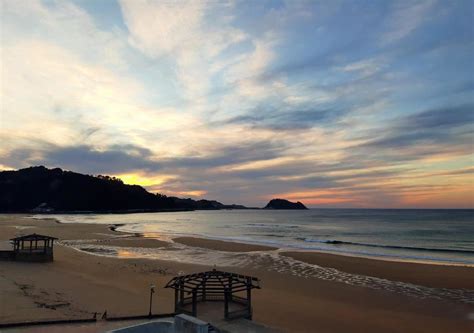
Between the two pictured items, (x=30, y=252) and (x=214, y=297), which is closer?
(x=214, y=297)

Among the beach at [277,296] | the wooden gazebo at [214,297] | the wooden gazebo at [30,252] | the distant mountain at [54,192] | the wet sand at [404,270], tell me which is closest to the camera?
the wooden gazebo at [214,297]

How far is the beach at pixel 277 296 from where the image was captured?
47.6 feet

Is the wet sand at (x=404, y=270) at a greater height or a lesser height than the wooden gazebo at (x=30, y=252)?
lesser

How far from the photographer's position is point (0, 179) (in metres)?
189

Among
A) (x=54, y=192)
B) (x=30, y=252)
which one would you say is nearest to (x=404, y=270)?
(x=30, y=252)

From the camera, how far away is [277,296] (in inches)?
726

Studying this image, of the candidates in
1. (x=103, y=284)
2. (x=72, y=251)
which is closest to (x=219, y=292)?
(x=103, y=284)

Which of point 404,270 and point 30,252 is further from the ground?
point 30,252

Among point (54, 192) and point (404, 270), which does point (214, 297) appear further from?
point (54, 192)

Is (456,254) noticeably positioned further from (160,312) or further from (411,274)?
(160,312)

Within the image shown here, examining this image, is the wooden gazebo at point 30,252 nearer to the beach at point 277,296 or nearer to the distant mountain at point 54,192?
the beach at point 277,296

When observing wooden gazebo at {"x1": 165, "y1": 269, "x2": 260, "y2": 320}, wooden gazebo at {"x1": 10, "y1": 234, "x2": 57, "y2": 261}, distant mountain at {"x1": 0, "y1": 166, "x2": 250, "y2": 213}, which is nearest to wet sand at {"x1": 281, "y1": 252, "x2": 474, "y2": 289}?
wooden gazebo at {"x1": 165, "y1": 269, "x2": 260, "y2": 320}

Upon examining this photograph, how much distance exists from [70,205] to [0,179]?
41.9 m

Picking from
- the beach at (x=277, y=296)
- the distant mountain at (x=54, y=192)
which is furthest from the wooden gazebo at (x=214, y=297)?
the distant mountain at (x=54, y=192)
